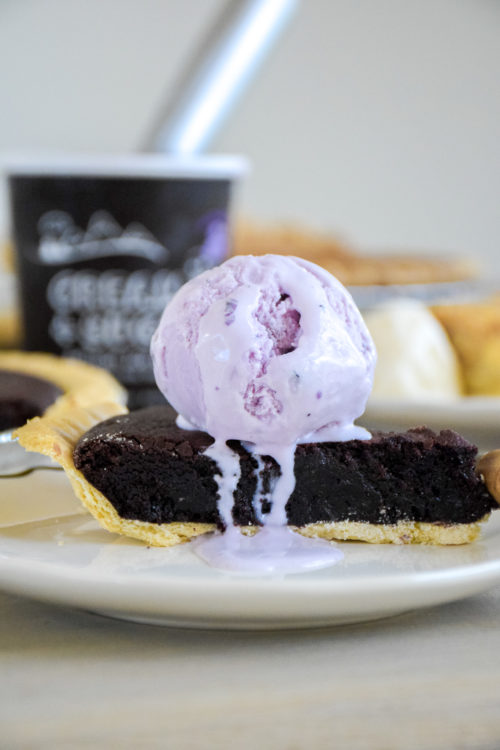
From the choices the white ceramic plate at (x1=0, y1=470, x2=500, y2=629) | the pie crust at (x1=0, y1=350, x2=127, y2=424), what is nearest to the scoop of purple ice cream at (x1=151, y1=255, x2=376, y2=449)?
the white ceramic plate at (x1=0, y1=470, x2=500, y2=629)

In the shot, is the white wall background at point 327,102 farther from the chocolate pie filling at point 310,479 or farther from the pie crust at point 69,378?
the chocolate pie filling at point 310,479

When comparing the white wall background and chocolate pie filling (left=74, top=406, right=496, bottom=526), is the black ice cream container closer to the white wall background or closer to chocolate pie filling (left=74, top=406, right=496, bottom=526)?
chocolate pie filling (left=74, top=406, right=496, bottom=526)

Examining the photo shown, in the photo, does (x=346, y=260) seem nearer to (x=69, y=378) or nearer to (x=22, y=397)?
(x=69, y=378)

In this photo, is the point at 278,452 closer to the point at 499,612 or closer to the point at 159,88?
the point at 499,612

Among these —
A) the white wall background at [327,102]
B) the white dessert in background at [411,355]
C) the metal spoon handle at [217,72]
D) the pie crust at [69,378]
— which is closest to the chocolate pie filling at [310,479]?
the pie crust at [69,378]

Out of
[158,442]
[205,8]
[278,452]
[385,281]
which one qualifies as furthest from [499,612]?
[205,8]

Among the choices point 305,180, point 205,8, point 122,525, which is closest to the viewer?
point 122,525
